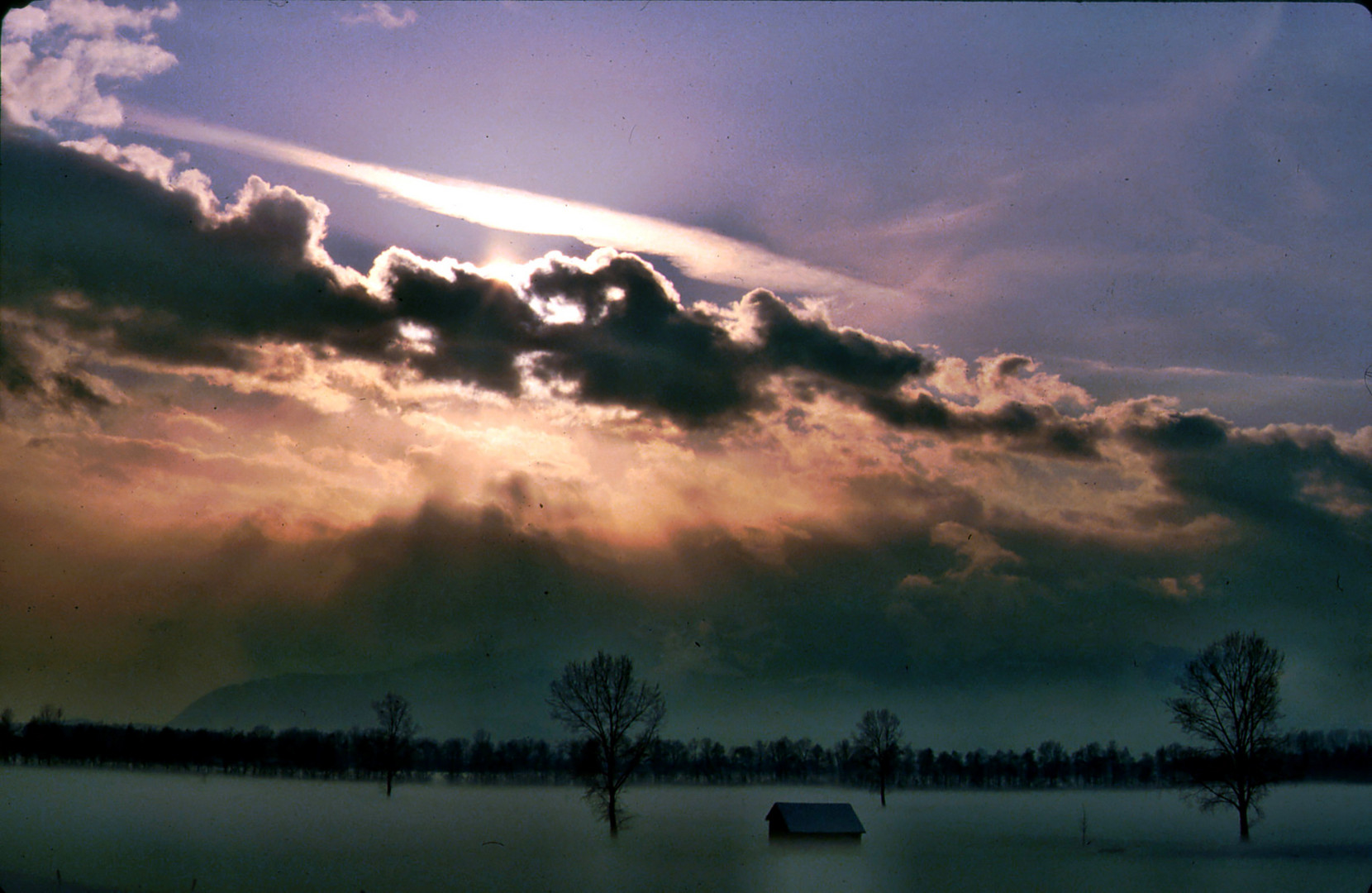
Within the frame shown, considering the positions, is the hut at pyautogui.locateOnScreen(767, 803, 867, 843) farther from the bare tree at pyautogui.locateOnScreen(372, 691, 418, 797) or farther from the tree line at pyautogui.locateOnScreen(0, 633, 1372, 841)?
the bare tree at pyautogui.locateOnScreen(372, 691, 418, 797)

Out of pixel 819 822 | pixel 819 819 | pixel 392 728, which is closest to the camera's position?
pixel 819 822

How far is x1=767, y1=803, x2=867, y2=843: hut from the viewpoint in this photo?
70.6 metres

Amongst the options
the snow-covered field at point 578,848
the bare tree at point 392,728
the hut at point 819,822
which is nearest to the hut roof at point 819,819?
the hut at point 819,822

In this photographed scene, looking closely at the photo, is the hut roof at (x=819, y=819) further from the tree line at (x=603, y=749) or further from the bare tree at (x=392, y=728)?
the bare tree at (x=392, y=728)

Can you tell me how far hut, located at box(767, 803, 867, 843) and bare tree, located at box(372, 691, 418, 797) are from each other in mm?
72544

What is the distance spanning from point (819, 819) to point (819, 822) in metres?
0.29

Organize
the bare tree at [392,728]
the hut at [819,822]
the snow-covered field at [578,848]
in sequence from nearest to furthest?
the snow-covered field at [578,848], the hut at [819,822], the bare tree at [392,728]

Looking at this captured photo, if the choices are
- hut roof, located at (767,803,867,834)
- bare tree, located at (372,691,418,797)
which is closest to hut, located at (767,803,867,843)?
hut roof, located at (767,803,867,834)

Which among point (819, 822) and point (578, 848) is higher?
point (819, 822)

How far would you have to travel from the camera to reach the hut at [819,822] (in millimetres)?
70562

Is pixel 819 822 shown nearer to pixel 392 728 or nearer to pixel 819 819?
pixel 819 819

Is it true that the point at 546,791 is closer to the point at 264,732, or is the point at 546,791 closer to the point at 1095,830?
the point at 264,732

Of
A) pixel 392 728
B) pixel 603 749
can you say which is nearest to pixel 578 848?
pixel 603 749

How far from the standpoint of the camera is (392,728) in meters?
135
